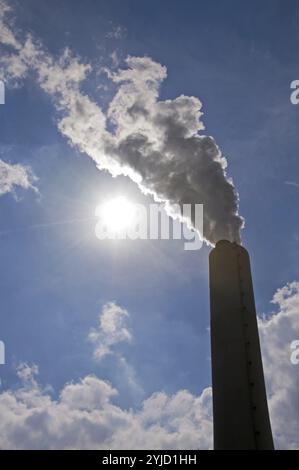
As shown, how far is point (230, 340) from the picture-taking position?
15297 millimetres

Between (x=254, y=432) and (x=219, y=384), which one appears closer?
(x=254, y=432)

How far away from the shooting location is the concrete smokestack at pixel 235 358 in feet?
43.4

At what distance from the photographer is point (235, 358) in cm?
1478

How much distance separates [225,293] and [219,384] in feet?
11.9

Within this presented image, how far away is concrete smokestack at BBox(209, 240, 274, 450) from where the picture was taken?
13.2 metres
